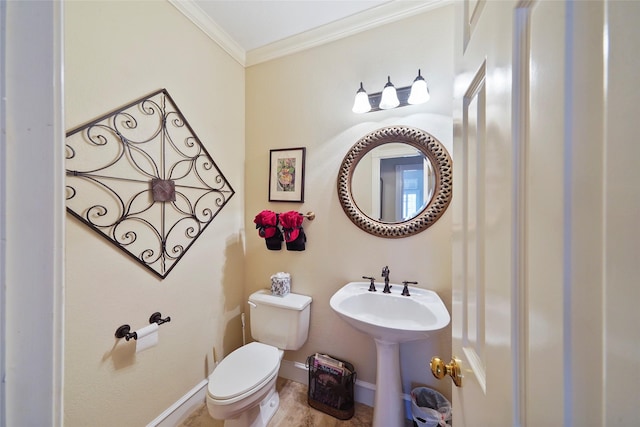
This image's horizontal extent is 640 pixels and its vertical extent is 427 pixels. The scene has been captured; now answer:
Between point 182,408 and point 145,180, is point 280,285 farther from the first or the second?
point 145,180

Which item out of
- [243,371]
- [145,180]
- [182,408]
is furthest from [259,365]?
[145,180]

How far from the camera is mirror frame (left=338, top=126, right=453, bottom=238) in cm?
129

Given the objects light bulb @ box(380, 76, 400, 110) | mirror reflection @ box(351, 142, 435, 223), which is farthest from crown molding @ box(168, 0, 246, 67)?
mirror reflection @ box(351, 142, 435, 223)

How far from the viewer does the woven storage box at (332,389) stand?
1366mm

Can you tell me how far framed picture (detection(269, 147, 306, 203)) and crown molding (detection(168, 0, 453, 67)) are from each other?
30.7 inches

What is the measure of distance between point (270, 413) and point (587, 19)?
1.95m

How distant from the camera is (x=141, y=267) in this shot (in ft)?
3.92

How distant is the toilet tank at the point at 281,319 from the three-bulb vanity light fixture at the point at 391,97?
1.39 metres

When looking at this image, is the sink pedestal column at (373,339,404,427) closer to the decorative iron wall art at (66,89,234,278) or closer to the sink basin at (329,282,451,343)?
the sink basin at (329,282,451,343)

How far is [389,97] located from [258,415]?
206 centimetres

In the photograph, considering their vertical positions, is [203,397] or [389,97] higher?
[389,97]
